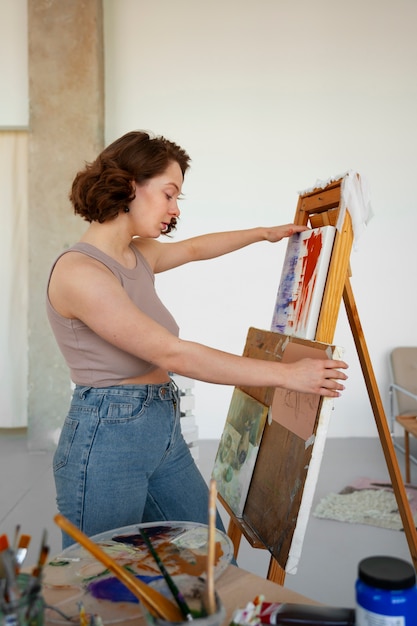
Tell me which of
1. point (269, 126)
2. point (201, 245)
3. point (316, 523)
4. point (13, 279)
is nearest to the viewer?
point (201, 245)

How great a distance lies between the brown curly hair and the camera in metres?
1.47

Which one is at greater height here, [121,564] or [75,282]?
[75,282]

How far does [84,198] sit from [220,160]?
11.0ft

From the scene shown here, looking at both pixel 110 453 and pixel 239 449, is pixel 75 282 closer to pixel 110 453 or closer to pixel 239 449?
pixel 110 453

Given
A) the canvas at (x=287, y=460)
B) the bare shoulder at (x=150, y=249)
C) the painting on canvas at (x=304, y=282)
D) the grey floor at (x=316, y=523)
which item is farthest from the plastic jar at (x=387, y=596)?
the grey floor at (x=316, y=523)

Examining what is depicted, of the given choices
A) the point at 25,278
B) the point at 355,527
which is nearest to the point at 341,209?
the point at 355,527

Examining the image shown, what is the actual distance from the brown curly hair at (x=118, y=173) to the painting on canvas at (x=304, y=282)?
0.48m

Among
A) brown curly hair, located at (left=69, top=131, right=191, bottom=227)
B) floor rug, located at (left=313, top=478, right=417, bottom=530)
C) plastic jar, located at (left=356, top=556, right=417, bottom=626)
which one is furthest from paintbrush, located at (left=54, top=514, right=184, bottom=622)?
floor rug, located at (left=313, top=478, right=417, bottom=530)

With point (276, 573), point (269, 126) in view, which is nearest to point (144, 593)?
point (276, 573)

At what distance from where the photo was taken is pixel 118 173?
147 cm

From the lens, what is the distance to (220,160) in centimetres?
473

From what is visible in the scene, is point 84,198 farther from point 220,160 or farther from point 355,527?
point 220,160

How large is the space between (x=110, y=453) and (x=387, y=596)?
2.57 feet

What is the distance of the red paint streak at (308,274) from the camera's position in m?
1.72
